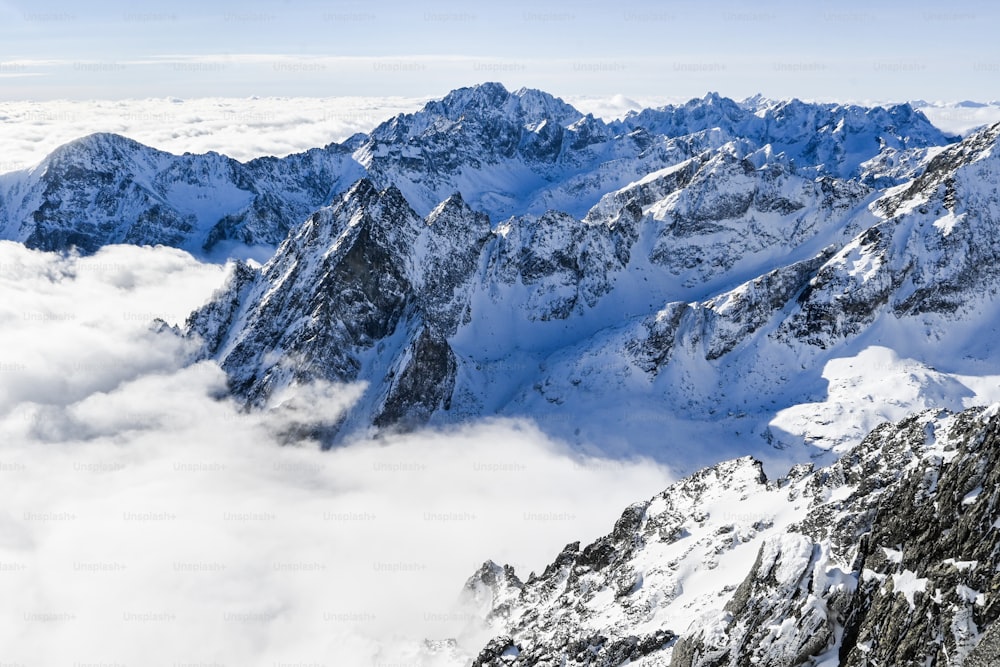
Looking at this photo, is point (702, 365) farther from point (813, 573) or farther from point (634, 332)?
point (813, 573)

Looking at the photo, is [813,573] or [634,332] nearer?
[813,573]

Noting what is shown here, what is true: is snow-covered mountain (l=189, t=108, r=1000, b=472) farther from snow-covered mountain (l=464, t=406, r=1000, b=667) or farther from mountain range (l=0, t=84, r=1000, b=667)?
snow-covered mountain (l=464, t=406, r=1000, b=667)

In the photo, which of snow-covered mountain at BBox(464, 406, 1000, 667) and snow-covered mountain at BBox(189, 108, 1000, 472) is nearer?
snow-covered mountain at BBox(464, 406, 1000, 667)

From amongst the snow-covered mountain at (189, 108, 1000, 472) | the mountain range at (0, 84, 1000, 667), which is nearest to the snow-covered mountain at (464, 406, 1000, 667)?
the mountain range at (0, 84, 1000, 667)

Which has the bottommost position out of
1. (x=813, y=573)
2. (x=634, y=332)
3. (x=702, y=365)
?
(x=702, y=365)

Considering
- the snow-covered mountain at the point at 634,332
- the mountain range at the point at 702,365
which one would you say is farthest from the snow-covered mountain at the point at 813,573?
the snow-covered mountain at the point at 634,332

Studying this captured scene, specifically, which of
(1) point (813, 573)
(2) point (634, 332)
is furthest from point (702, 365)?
(1) point (813, 573)

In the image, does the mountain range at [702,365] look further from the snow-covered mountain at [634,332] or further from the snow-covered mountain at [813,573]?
the snow-covered mountain at [634,332]

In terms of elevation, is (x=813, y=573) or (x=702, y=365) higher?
(x=813, y=573)

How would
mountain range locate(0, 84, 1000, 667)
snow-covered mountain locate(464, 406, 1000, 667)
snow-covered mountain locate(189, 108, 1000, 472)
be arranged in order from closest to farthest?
1. snow-covered mountain locate(464, 406, 1000, 667)
2. mountain range locate(0, 84, 1000, 667)
3. snow-covered mountain locate(189, 108, 1000, 472)
